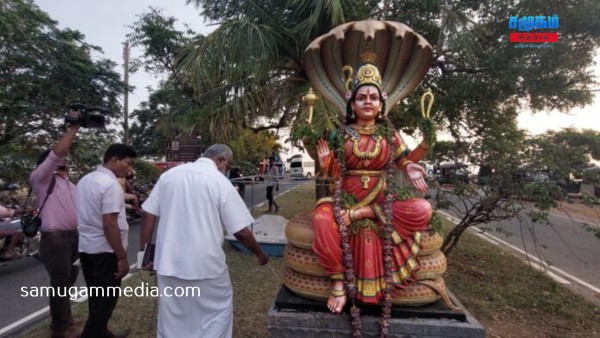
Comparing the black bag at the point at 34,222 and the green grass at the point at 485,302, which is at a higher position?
the black bag at the point at 34,222

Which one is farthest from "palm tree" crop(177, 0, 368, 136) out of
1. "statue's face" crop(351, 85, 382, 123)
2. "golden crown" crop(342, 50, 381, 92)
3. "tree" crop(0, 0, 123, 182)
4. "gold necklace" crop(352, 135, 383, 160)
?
"tree" crop(0, 0, 123, 182)

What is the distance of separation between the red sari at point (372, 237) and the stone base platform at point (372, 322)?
19 centimetres

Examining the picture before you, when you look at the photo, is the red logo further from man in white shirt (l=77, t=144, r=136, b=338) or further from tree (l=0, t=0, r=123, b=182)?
tree (l=0, t=0, r=123, b=182)

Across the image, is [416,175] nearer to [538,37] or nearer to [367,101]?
[367,101]

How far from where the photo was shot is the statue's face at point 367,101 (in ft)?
9.45

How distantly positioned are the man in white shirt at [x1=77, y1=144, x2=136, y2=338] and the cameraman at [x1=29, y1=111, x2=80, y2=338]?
0.32m

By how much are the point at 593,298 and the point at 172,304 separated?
18.2 ft

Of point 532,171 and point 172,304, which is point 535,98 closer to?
point 532,171

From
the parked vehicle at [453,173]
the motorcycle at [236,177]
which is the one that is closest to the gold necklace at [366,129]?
the parked vehicle at [453,173]

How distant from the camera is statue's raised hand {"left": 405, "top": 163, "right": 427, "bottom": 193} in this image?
2783 mm

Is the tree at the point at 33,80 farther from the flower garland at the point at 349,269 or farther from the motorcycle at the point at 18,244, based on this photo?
the flower garland at the point at 349,269

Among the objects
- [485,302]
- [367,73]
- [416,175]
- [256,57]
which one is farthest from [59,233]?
[485,302]

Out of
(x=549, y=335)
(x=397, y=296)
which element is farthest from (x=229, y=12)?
(x=549, y=335)

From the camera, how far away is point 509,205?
455 centimetres
